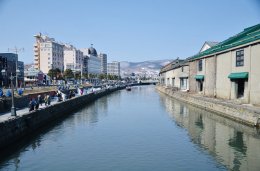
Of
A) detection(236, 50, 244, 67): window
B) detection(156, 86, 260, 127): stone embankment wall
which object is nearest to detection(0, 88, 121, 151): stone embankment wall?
detection(156, 86, 260, 127): stone embankment wall

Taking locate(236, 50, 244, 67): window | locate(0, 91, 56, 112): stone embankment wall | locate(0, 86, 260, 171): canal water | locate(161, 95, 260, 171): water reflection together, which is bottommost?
locate(0, 86, 260, 171): canal water

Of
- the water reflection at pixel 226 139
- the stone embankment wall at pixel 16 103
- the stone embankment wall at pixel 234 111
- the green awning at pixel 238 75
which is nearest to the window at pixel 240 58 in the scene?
the green awning at pixel 238 75

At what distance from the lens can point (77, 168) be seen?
19.9 m

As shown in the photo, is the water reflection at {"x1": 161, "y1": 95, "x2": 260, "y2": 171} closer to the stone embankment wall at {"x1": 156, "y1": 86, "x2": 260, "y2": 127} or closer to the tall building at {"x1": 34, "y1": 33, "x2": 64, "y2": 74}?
the stone embankment wall at {"x1": 156, "y1": 86, "x2": 260, "y2": 127}

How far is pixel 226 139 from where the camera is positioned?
28047 millimetres

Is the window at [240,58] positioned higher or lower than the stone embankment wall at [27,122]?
higher

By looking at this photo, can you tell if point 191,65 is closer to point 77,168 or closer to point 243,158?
point 243,158

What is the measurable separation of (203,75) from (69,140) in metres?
39.6

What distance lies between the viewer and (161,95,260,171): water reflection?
21094 mm

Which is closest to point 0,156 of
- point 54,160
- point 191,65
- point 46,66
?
point 54,160

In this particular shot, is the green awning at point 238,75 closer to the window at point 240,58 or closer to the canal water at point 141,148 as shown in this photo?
the window at point 240,58

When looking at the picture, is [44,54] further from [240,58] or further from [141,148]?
[141,148]

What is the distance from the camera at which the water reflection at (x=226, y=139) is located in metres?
21.1

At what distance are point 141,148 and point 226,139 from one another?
8878mm
